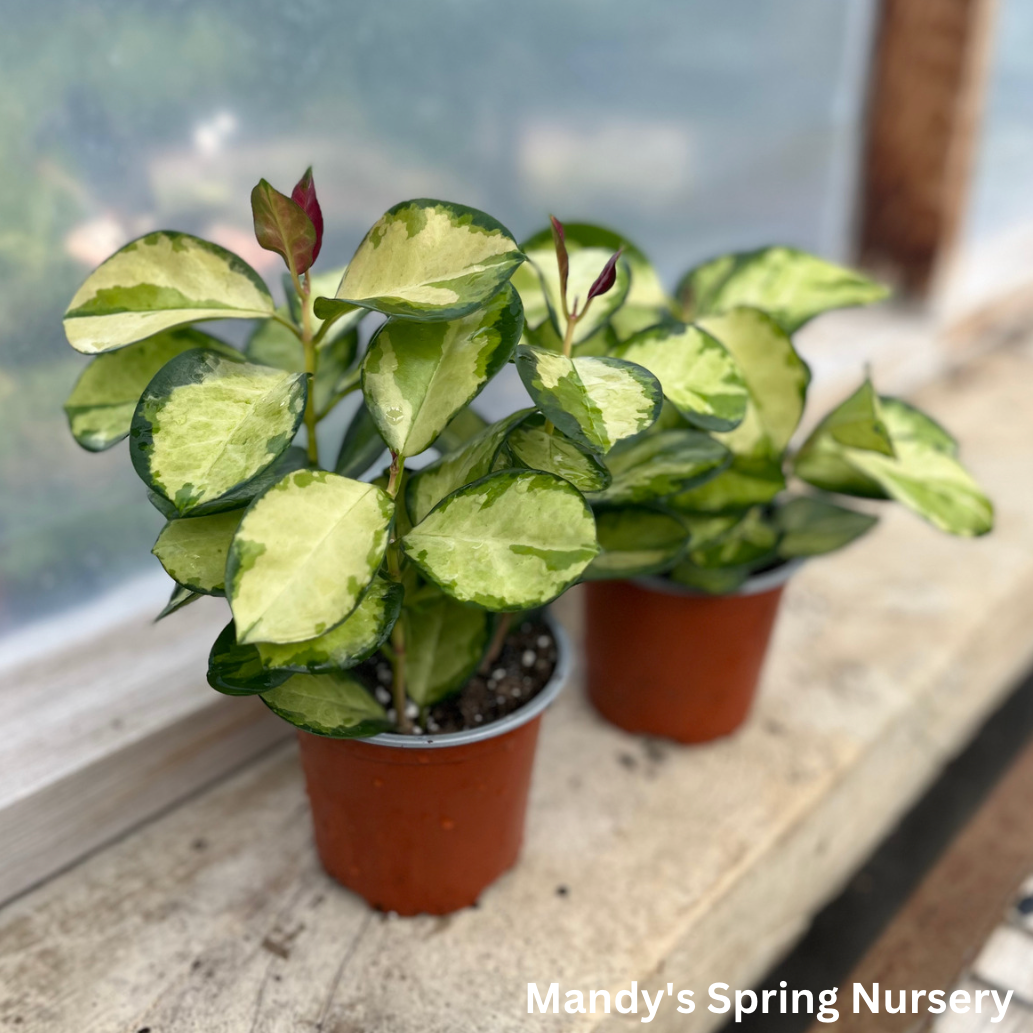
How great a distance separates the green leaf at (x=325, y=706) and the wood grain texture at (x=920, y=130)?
4.35 feet

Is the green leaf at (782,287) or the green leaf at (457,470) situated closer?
the green leaf at (457,470)

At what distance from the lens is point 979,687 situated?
119cm

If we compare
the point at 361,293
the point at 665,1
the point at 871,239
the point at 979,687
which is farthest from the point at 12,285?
the point at 871,239

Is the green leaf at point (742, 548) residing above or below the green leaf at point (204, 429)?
below

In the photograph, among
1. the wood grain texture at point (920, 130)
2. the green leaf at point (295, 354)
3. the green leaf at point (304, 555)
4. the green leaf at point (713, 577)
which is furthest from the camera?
the wood grain texture at point (920, 130)

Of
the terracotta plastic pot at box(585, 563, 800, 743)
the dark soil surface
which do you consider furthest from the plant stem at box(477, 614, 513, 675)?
the terracotta plastic pot at box(585, 563, 800, 743)

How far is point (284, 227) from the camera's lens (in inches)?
21.1

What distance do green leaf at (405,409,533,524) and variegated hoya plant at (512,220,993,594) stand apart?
56 millimetres

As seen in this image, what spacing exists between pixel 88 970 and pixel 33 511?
366 mm

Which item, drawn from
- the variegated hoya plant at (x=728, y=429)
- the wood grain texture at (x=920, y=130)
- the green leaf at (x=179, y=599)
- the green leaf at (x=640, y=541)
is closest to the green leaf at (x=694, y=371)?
the variegated hoya plant at (x=728, y=429)

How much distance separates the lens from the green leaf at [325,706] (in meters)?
0.61

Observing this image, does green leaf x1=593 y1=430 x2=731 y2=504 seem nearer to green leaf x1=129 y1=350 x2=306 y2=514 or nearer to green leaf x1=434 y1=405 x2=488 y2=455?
green leaf x1=434 y1=405 x2=488 y2=455

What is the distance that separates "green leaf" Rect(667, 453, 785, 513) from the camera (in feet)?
2.45

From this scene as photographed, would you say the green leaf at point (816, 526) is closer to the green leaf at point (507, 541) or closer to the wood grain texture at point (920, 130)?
the green leaf at point (507, 541)
